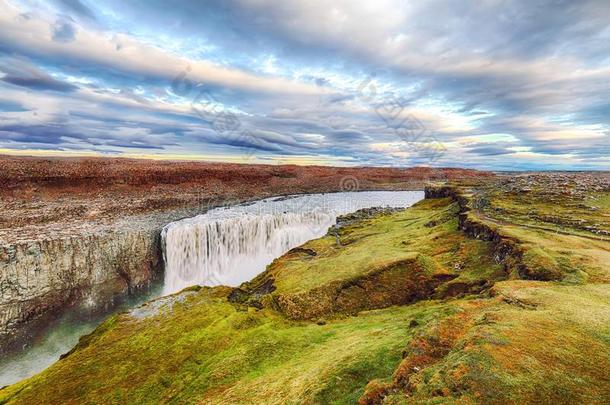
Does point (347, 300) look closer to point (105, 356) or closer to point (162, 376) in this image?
point (162, 376)

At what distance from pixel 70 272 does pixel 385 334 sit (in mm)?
36280

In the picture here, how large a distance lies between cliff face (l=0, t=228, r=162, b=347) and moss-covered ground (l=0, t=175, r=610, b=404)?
19.3 metres

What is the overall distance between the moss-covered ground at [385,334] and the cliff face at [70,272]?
1926 cm

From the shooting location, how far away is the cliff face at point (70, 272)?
3039 centimetres

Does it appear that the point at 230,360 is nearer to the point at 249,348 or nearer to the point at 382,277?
the point at 249,348

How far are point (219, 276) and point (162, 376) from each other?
106 feet

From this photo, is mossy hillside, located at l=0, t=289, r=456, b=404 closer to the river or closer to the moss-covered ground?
the moss-covered ground

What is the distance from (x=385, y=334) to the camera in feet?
39.9

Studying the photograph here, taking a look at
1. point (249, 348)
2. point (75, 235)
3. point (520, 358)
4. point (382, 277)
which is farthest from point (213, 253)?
point (520, 358)

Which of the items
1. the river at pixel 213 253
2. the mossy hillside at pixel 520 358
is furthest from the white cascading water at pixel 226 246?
the mossy hillside at pixel 520 358

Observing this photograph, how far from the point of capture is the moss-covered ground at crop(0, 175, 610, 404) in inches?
289

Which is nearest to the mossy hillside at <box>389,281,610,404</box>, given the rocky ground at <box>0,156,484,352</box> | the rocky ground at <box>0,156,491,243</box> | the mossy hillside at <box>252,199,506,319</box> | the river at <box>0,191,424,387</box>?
the mossy hillside at <box>252,199,506,319</box>

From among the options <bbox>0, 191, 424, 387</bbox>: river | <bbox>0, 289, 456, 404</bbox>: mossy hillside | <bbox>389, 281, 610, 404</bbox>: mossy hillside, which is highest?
<bbox>389, 281, 610, 404</bbox>: mossy hillside

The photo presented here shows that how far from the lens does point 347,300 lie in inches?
714
